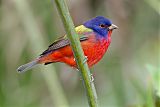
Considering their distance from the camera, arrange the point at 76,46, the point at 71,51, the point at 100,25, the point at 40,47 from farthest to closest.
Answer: the point at 100,25
the point at 40,47
the point at 71,51
the point at 76,46

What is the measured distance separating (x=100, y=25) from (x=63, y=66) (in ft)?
3.83

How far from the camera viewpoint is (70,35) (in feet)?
4.76

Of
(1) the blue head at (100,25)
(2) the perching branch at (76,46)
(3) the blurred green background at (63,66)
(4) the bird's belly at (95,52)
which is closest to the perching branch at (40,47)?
(3) the blurred green background at (63,66)

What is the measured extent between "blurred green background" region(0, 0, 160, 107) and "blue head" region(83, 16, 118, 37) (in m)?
0.36

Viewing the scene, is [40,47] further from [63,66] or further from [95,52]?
[63,66]

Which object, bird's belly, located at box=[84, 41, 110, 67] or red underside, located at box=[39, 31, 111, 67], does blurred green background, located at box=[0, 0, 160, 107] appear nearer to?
red underside, located at box=[39, 31, 111, 67]

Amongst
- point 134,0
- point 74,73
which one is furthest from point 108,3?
point 74,73

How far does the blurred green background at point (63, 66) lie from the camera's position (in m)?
3.40

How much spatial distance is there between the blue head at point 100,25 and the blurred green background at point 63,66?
357mm

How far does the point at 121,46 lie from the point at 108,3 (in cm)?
47

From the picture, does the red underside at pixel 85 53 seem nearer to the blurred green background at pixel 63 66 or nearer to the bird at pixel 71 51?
the bird at pixel 71 51

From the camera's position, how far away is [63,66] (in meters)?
4.58

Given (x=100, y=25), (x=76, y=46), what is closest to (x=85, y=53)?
(x=100, y=25)

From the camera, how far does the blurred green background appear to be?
3.40 meters
